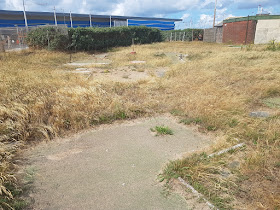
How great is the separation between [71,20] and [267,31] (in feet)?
89.7

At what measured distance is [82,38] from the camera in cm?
1664

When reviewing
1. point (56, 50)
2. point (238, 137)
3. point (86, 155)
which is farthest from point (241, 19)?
point (86, 155)

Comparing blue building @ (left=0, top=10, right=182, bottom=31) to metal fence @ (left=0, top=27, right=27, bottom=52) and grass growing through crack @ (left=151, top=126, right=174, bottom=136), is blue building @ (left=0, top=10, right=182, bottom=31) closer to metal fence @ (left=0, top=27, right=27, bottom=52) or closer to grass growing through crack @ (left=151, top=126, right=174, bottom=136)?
metal fence @ (left=0, top=27, right=27, bottom=52)

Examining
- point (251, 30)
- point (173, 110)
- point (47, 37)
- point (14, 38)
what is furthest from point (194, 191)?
point (251, 30)

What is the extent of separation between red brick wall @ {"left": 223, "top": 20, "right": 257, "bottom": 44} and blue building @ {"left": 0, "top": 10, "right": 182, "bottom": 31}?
21289mm

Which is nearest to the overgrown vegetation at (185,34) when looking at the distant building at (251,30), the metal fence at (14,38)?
the distant building at (251,30)

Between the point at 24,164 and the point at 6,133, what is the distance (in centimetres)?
80

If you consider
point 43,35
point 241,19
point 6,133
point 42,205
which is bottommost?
point 42,205

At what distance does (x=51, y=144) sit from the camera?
3.37 meters

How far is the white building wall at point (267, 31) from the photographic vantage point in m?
19.0

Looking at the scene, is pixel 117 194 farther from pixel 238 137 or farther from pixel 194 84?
pixel 194 84

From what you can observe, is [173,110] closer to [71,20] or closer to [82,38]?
[82,38]

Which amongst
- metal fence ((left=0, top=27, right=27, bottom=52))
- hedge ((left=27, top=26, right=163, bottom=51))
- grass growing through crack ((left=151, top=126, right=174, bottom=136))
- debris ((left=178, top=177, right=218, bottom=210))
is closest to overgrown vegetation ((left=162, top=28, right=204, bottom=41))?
hedge ((left=27, top=26, right=163, bottom=51))

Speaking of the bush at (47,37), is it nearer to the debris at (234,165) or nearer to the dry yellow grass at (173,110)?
the dry yellow grass at (173,110)
